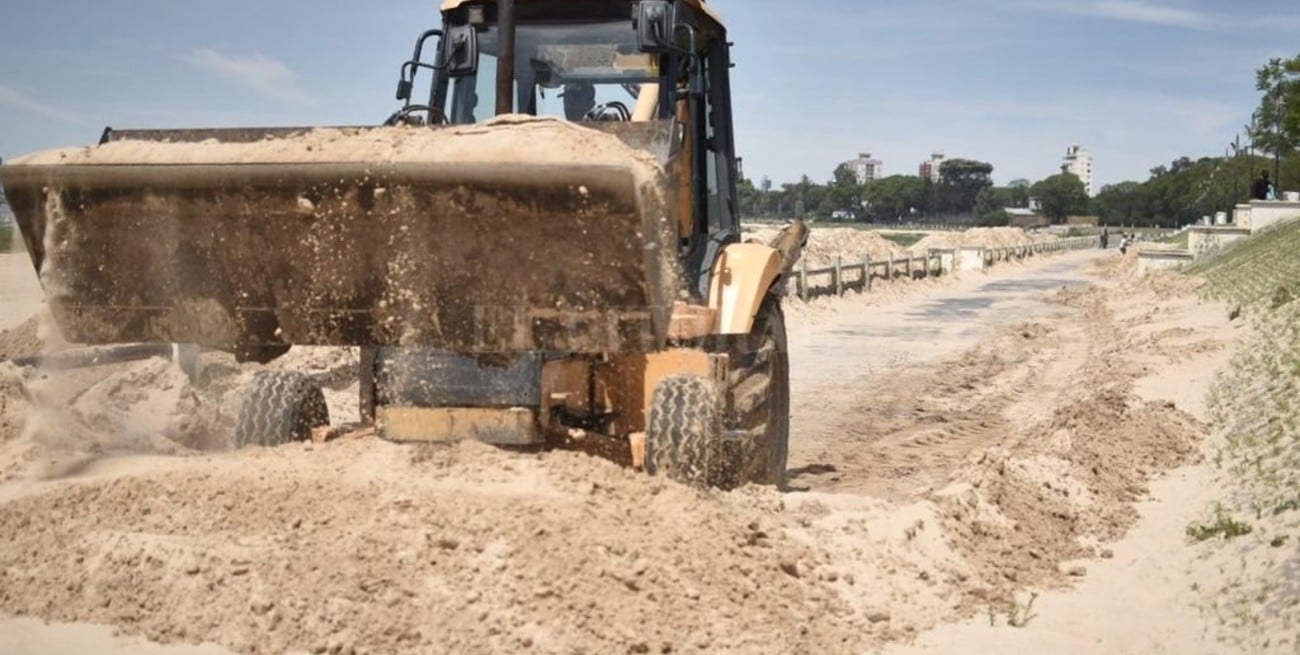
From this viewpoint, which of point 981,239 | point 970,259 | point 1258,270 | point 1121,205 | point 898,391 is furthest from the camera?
point 1121,205

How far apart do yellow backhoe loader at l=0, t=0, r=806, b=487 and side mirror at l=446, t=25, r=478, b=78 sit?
0.34 meters

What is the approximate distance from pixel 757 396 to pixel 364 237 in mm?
2394

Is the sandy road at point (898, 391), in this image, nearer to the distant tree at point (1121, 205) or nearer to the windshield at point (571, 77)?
the windshield at point (571, 77)

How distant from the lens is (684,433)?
6586 mm

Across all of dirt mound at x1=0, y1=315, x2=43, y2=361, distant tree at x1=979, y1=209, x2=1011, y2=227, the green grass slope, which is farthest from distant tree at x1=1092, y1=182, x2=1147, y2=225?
dirt mound at x1=0, y1=315, x2=43, y2=361

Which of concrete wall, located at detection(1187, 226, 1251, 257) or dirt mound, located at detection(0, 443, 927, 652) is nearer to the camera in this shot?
dirt mound, located at detection(0, 443, 927, 652)

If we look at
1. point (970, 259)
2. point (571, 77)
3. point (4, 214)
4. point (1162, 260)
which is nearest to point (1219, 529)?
point (571, 77)

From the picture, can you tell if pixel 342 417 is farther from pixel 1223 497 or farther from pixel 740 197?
pixel 1223 497

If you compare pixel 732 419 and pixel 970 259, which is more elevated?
pixel 732 419

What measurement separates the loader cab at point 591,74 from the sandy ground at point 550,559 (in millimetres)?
1718

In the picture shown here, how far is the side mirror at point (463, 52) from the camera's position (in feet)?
25.4

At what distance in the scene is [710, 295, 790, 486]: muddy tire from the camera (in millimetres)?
7211

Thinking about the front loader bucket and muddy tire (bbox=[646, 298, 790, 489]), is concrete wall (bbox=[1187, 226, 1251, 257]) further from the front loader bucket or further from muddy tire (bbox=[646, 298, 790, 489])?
the front loader bucket

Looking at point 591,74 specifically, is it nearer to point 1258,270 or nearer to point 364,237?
point 364,237
